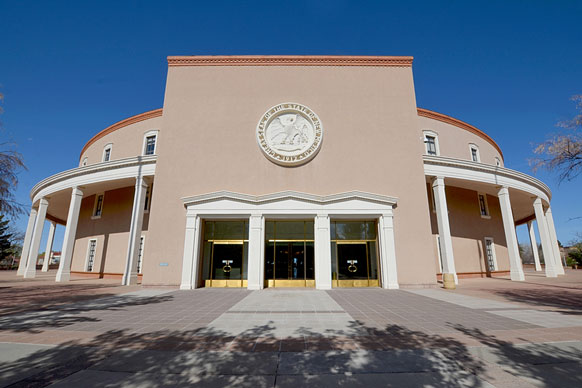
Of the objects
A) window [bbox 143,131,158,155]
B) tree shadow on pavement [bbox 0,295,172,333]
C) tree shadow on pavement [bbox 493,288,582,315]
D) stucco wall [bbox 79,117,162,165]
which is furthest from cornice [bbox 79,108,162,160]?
tree shadow on pavement [bbox 493,288,582,315]

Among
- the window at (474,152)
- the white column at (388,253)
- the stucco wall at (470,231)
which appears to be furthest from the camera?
the window at (474,152)

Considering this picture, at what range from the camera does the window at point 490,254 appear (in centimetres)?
2301

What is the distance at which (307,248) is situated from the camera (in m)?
15.9

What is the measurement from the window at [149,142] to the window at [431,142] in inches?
886

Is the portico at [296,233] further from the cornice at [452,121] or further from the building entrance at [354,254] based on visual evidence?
the cornice at [452,121]

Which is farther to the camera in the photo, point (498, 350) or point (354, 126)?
point (354, 126)

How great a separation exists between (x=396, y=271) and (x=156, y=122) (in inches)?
844

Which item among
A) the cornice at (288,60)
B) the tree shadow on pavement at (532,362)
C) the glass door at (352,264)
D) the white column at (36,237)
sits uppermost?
the cornice at (288,60)

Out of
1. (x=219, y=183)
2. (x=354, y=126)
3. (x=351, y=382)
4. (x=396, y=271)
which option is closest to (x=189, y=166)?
(x=219, y=183)

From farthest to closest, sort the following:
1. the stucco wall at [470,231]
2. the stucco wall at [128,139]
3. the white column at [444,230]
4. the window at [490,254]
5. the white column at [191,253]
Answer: the window at [490,254] → the stucco wall at [128,139] → the stucco wall at [470,231] → the white column at [444,230] → the white column at [191,253]

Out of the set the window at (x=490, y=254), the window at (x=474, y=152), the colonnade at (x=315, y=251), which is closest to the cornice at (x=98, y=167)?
the colonnade at (x=315, y=251)

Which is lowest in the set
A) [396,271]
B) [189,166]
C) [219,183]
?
[396,271]

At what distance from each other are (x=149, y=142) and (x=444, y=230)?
23.4m

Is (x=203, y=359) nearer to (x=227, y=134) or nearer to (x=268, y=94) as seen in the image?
(x=227, y=134)
